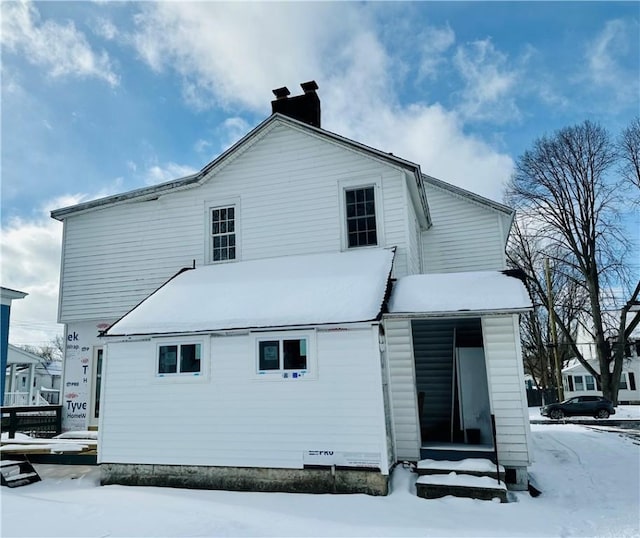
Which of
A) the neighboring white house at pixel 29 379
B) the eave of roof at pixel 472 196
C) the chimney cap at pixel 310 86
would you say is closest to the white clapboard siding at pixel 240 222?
the chimney cap at pixel 310 86

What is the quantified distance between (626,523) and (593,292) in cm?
2302

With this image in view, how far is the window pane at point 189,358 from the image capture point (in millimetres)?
8695

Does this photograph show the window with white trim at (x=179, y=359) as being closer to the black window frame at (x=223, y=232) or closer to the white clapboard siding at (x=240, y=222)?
the white clapboard siding at (x=240, y=222)

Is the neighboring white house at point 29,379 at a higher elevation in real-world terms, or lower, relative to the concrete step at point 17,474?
higher

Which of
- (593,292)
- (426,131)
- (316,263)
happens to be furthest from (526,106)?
(593,292)

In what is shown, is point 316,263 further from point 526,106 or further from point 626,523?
point 526,106

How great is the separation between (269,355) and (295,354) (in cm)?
50

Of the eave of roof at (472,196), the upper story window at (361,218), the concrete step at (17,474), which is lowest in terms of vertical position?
the concrete step at (17,474)

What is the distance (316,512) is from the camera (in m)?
6.60

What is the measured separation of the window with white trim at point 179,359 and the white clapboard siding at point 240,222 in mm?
3487

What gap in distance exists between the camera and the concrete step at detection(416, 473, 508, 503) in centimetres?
711

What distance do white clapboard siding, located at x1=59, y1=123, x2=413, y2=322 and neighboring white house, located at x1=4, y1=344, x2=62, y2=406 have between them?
10.2 m

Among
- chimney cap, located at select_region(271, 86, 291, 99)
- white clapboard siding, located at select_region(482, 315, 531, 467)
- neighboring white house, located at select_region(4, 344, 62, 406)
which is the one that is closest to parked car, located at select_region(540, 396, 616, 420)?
white clapboard siding, located at select_region(482, 315, 531, 467)

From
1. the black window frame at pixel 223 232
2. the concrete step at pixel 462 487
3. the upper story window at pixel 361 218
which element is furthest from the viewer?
the black window frame at pixel 223 232
